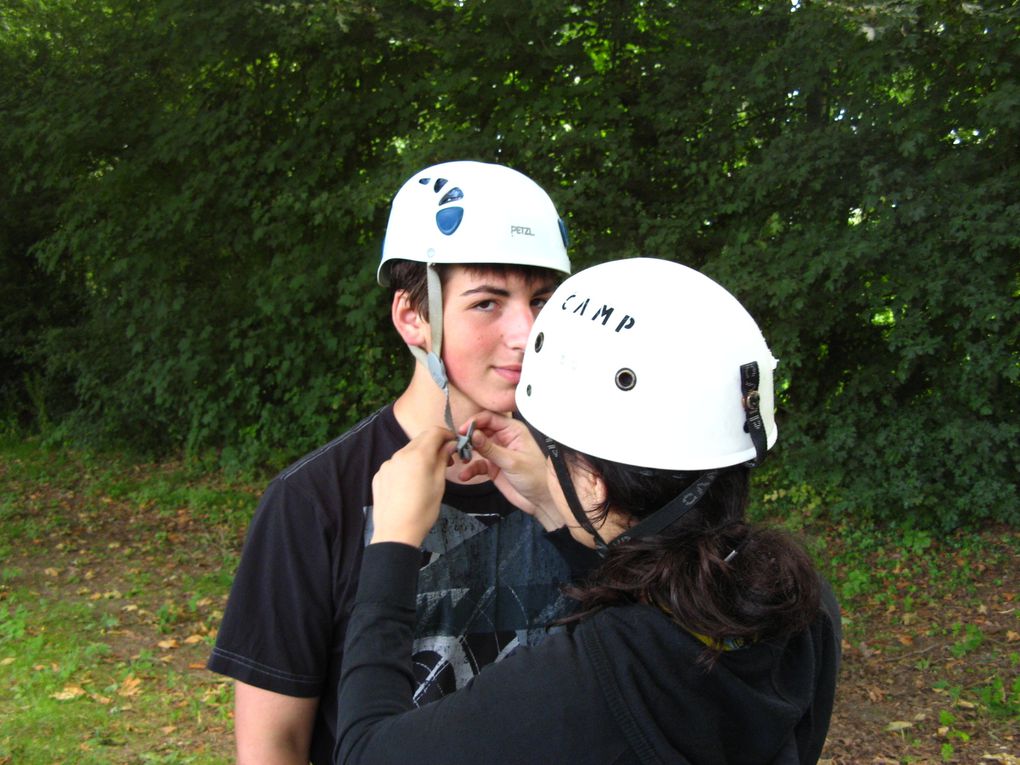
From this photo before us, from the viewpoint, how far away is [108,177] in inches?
440

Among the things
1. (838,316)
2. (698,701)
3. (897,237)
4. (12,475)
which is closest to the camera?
(698,701)

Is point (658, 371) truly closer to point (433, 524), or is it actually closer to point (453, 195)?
point (433, 524)

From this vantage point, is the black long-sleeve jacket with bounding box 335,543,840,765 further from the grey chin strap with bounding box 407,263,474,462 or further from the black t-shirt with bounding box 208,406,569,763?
the grey chin strap with bounding box 407,263,474,462

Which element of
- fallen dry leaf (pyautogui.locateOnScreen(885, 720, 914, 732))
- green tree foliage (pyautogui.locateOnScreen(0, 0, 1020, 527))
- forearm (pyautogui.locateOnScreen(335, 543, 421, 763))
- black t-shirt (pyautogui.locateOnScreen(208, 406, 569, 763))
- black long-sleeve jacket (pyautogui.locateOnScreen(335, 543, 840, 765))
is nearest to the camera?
black long-sleeve jacket (pyautogui.locateOnScreen(335, 543, 840, 765))

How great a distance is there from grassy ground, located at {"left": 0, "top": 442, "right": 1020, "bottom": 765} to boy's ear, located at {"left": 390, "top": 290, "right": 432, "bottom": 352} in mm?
3909

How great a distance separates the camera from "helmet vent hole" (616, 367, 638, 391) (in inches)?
74.6

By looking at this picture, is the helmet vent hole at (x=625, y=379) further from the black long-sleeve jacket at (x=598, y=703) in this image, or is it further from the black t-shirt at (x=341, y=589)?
the black t-shirt at (x=341, y=589)

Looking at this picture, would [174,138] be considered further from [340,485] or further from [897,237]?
[340,485]

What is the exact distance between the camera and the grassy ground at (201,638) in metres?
5.61

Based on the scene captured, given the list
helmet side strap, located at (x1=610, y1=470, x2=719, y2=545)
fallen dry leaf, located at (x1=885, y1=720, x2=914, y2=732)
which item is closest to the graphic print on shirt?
helmet side strap, located at (x1=610, y1=470, x2=719, y2=545)

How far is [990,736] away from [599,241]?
4909 mm

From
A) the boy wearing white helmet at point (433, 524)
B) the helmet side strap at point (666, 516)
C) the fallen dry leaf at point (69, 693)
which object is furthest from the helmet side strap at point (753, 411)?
the fallen dry leaf at point (69, 693)

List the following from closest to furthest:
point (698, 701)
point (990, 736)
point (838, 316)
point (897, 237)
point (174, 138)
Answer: point (698, 701)
point (990, 736)
point (897, 237)
point (838, 316)
point (174, 138)

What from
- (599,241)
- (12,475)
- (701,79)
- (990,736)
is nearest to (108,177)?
(12,475)
